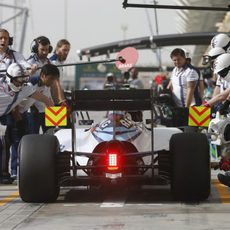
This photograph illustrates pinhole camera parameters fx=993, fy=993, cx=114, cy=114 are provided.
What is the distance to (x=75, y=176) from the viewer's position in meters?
10.0

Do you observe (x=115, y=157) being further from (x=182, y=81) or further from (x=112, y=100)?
(x=182, y=81)

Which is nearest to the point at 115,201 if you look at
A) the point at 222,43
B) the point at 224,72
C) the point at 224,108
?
the point at 224,108

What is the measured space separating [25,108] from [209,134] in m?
2.55

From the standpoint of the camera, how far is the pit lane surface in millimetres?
8535

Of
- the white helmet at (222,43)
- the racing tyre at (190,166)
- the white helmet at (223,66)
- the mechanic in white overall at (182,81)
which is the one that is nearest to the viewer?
the racing tyre at (190,166)

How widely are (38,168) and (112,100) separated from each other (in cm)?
120

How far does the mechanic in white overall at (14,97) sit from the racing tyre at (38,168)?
2.29m

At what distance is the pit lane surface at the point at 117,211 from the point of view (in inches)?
336

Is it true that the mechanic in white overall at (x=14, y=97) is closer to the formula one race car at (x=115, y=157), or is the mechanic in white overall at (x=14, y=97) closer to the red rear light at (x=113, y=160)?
the formula one race car at (x=115, y=157)

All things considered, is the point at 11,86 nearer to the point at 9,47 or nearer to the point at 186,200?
the point at 9,47

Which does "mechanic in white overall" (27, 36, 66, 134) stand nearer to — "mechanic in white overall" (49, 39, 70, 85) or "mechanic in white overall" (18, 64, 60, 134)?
"mechanic in white overall" (18, 64, 60, 134)

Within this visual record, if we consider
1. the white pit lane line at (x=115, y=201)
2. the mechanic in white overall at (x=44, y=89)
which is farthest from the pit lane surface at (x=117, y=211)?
the mechanic in white overall at (x=44, y=89)

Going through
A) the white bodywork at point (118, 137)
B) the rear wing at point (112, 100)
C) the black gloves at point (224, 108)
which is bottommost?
the white bodywork at point (118, 137)

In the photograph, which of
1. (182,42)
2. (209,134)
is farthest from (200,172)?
(182,42)
